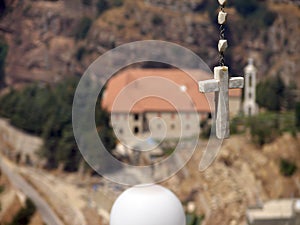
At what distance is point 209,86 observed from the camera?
9164 millimetres

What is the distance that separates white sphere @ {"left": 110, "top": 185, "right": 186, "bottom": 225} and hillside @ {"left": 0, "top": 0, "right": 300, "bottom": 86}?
8131cm

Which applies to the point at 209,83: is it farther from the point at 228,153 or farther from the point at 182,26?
the point at 182,26

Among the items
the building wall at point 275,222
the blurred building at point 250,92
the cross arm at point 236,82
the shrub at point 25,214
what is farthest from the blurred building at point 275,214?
the cross arm at point 236,82

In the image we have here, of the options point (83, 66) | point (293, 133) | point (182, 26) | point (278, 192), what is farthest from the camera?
point (182, 26)

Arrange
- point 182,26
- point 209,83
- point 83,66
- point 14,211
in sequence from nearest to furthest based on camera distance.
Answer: point 209,83
point 14,211
point 83,66
point 182,26

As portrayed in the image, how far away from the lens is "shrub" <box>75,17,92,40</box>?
9744 centimetres

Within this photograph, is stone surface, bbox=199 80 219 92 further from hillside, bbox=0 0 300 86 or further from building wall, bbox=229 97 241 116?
hillside, bbox=0 0 300 86

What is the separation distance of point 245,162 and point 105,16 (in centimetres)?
5213

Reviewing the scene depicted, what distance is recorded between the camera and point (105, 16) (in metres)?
100

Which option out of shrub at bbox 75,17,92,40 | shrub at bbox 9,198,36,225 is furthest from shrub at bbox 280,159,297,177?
shrub at bbox 75,17,92,40

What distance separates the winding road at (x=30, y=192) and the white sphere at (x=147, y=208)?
35230 mm

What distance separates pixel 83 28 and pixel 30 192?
4993 cm

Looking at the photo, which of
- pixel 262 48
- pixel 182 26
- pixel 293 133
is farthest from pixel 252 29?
pixel 293 133

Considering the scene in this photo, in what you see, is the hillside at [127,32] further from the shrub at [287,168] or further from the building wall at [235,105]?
the shrub at [287,168]
